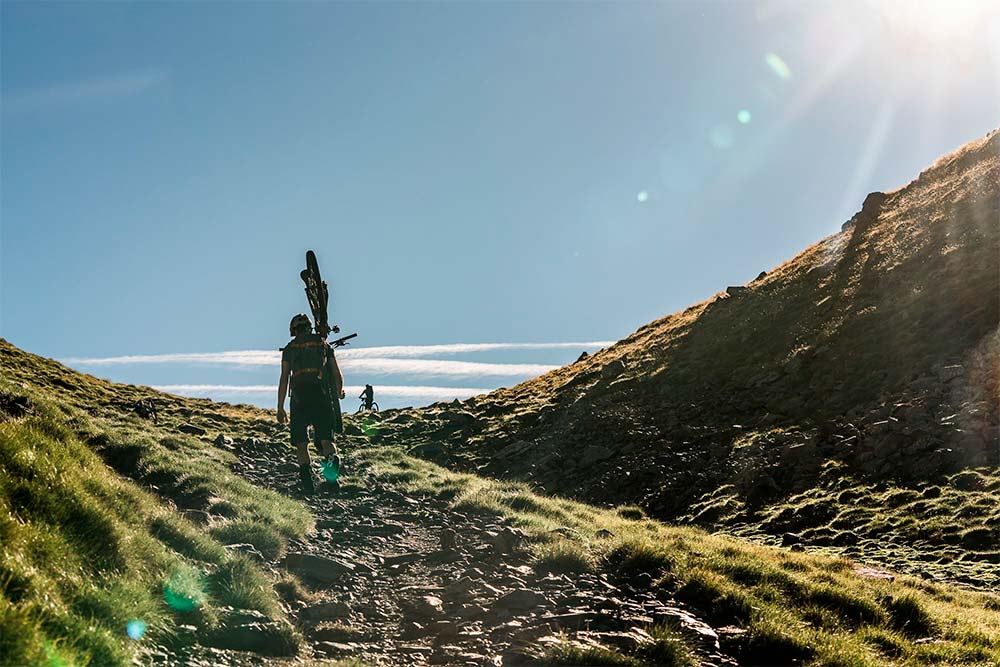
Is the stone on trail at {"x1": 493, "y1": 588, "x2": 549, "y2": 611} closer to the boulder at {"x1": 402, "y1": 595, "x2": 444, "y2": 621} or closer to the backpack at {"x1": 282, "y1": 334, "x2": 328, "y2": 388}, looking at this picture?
the boulder at {"x1": 402, "y1": 595, "x2": 444, "y2": 621}

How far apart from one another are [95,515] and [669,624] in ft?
19.4

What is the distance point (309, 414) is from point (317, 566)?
5183 mm

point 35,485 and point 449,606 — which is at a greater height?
point 35,485

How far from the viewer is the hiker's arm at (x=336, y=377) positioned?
13750mm

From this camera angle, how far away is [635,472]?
23.5 m

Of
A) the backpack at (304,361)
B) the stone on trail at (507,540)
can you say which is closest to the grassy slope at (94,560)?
the stone on trail at (507,540)

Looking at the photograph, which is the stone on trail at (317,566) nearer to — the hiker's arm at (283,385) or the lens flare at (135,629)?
the lens flare at (135,629)

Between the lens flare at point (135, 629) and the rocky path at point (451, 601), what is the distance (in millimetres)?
1554

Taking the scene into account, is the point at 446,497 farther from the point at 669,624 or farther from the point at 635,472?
the point at 635,472

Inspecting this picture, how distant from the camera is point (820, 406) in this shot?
2347 centimetres

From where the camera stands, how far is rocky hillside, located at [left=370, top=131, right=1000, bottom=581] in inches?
680

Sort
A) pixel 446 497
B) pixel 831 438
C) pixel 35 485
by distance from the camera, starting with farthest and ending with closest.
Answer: pixel 831 438, pixel 446 497, pixel 35 485

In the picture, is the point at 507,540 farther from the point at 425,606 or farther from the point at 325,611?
the point at 325,611

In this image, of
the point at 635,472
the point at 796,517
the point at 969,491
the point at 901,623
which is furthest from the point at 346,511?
the point at 969,491
